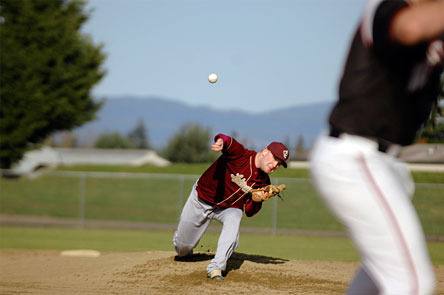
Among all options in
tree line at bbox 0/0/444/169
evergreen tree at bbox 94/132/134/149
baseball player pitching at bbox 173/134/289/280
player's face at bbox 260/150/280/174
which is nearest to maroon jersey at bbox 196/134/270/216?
baseball player pitching at bbox 173/134/289/280

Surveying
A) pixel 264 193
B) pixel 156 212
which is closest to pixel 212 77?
pixel 264 193

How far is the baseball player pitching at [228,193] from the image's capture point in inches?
340

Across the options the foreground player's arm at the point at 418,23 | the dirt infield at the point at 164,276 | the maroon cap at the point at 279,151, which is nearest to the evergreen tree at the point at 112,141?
the dirt infield at the point at 164,276

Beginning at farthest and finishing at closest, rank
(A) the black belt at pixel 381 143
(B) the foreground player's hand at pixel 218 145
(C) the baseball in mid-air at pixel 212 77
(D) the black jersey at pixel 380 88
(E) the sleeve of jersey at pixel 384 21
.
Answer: (C) the baseball in mid-air at pixel 212 77, (B) the foreground player's hand at pixel 218 145, (A) the black belt at pixel 381 143, (D) the black jersey at pixel 380 88, (E) the sleeve of jersey at pixel 384 21

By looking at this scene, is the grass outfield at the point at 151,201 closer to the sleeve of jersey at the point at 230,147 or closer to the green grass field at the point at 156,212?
the green grass field at the point at 156,212

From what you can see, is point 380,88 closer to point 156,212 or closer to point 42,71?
point 156,212

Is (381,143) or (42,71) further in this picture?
(42,71)

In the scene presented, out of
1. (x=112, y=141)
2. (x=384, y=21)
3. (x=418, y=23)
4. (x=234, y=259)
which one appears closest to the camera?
(x=418, y=23)

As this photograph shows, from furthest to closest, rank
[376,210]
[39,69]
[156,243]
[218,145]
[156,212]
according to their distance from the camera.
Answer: [39,69], [156,212], [156,243], [218,145], [376,210]

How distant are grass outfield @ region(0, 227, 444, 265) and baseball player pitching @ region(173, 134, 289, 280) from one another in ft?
9.29

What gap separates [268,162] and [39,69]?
25503 mm

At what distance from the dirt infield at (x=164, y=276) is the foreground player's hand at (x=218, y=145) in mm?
1460

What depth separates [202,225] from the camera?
9.35 m

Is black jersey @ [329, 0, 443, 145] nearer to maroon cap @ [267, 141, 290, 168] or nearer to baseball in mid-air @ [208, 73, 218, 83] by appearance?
maroon cap @ [267, 141, 290, 168]
